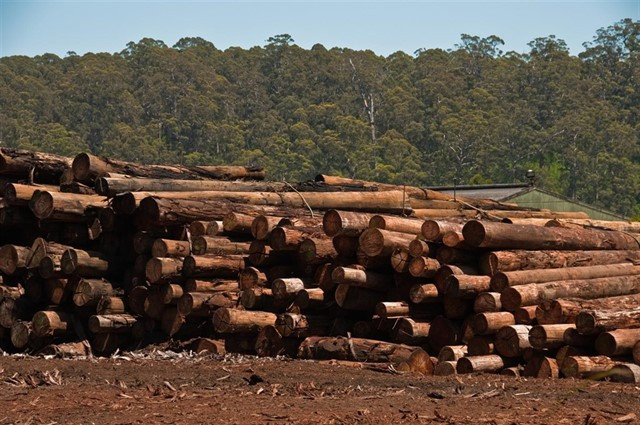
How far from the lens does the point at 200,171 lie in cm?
1794

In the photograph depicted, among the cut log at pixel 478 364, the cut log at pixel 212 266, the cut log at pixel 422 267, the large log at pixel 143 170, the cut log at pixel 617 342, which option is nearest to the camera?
the cut log at pixel 617 342

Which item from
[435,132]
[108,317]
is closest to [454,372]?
[108,317]

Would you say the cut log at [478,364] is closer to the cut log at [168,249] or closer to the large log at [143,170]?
the cut log at [168,249]

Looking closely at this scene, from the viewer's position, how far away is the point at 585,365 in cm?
1112

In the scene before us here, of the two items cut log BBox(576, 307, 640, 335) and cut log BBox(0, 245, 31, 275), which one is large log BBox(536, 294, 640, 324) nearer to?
cut log BBox(576, 307, 640, 335)

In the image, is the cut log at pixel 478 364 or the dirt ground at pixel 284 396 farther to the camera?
the cut log at pixel 478 364

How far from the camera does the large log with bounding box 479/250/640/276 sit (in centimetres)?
1293

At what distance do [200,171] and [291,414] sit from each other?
1007cm

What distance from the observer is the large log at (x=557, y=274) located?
497 inches

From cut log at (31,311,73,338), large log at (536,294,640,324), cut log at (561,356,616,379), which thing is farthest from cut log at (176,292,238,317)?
cut log at (561,356,616,379)

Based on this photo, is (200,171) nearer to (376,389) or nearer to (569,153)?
(376,389)

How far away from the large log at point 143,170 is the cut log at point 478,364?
659cm

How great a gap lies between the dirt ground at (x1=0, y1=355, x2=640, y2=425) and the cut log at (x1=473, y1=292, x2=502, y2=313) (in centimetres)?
122

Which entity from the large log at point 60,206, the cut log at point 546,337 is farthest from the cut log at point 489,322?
the large log at point 60,206
